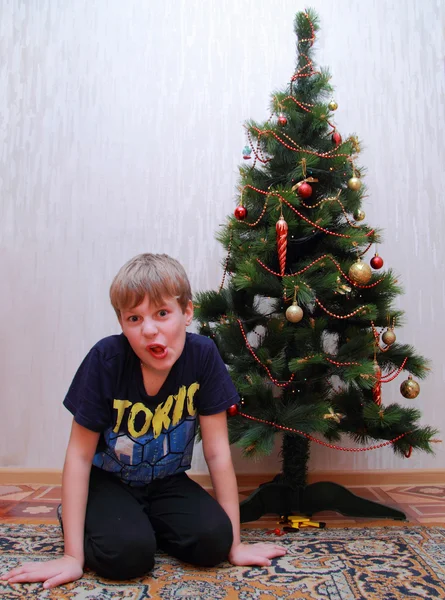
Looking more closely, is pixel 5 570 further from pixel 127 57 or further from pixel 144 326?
pixel 127 57

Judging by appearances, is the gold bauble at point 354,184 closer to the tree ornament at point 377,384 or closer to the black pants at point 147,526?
the tree ornament at point 377,384

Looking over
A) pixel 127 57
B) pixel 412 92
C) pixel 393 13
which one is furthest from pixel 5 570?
pixel 393 13

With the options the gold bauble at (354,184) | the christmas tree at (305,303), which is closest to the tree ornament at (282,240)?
the christmas tree at (305,303)

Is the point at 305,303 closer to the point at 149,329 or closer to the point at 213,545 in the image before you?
the point at 149,329

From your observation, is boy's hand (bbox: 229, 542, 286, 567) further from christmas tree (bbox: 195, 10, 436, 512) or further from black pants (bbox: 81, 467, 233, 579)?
christmas tree (bbox: 195, 10, 436, 512)

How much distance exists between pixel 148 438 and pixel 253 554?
30 centimetres

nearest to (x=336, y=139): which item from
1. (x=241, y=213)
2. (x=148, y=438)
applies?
(x=241, y=213)

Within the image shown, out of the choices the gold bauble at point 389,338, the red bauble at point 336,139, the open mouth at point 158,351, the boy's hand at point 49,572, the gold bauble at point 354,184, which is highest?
the red bauble at point 336,139

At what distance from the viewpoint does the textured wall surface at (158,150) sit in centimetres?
174

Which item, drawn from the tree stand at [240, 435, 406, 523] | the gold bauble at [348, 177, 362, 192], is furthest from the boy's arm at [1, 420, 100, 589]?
the gold bauble at [348, 177, 362, 192]

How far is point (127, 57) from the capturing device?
1788 millimetres

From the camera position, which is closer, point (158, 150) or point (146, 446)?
point (146, 446)

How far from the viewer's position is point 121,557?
0.94m

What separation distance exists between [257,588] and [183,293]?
539 mm
